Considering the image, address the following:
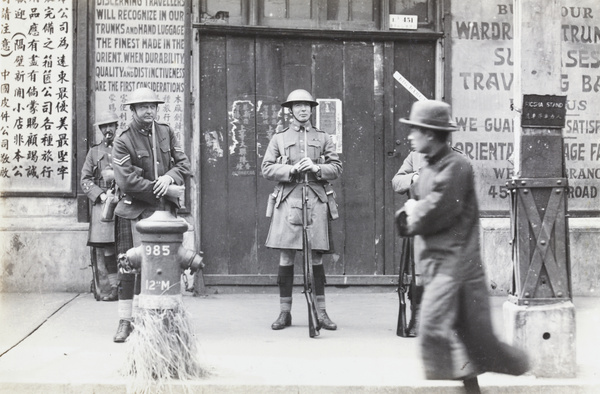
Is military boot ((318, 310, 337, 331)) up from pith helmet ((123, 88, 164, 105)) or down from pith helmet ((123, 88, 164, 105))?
down

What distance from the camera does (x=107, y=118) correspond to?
9188mm

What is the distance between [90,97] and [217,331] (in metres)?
3.48

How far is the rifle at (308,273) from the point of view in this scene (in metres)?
7.06

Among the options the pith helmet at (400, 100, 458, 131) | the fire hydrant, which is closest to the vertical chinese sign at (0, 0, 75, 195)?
the fire hydrant

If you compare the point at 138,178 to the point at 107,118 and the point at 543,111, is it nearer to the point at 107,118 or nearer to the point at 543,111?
the point at 107,118

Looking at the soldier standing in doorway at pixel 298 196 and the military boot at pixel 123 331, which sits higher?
the soldier standing in doorway at pixel 298 196

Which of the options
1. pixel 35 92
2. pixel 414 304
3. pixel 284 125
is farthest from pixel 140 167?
pixel 35 92

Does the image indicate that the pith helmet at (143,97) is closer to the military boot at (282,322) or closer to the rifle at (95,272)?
the military boot at (282,322)

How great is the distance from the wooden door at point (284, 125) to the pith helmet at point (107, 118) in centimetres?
102

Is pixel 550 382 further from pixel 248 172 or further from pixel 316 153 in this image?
pixel 248 172

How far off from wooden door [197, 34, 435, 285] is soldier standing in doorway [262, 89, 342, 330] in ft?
5.65

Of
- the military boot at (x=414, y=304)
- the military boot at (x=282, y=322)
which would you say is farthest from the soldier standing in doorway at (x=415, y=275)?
the military boot at (x=282, y=322)

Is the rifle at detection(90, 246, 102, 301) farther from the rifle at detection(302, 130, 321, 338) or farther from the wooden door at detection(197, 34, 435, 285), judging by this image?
the rifle at detection(302, 130, 321, 338)

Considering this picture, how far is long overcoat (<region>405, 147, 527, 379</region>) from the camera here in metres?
4.56
